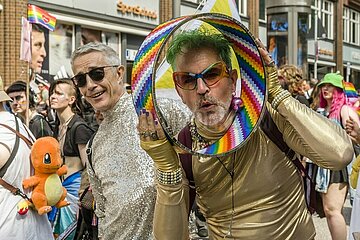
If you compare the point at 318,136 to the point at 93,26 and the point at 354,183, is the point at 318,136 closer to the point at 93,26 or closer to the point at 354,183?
the point at 354,183

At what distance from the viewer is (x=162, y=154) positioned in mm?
1905

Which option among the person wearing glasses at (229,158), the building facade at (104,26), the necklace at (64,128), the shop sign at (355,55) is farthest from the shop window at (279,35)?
the shop sign at (355,55)

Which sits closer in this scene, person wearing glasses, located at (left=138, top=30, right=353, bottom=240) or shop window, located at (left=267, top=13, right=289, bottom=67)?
person wearing glasses, located at (left=138, top=30, right=353, bottom=240)

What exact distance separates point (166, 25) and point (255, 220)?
2.46 ft

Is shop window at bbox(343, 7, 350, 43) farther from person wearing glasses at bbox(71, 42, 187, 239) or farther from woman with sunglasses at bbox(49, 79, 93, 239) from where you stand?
person wearing glasses at bbox(71, 42, 187, 239)

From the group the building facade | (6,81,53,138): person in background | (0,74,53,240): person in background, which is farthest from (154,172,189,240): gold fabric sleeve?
the building facade

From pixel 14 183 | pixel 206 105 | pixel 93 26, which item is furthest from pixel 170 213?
pixel 93 26

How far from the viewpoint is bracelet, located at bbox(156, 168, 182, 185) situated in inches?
76.4

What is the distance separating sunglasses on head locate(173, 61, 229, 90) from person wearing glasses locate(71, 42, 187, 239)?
0.88m

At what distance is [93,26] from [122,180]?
1314 cm

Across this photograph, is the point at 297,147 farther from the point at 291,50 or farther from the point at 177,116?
the point at 291,50

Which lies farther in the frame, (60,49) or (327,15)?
(327,15)

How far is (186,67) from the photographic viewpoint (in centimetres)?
203

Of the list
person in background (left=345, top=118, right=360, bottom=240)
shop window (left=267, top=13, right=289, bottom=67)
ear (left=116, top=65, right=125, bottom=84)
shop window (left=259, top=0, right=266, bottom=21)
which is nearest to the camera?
ear (left=116, top=65, right=125, bottom=84)
